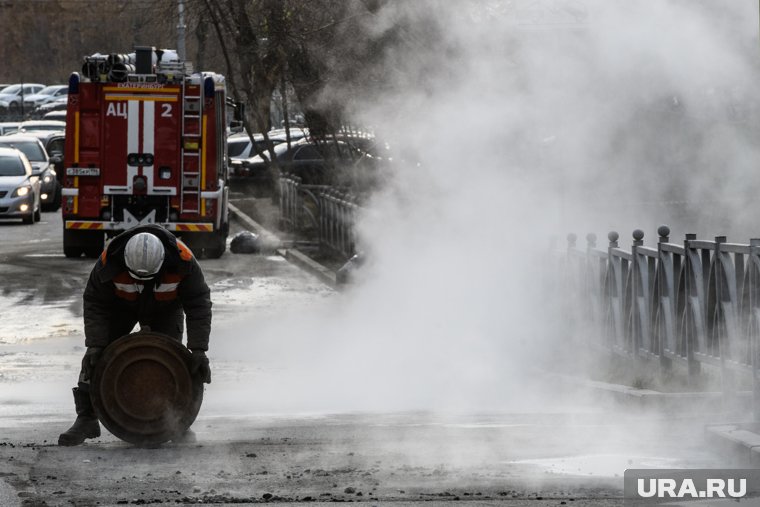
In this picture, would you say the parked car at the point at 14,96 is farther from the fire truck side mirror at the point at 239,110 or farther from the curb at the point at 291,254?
the fire truck side mirror at the point at 239,110

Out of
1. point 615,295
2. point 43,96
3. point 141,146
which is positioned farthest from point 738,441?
point 43,96

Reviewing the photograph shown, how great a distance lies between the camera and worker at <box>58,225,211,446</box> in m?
8.30

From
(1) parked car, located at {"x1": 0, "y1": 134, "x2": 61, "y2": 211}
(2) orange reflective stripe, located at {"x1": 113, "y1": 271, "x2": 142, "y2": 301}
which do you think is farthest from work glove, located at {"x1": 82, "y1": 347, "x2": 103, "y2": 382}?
(1) parked car, located at {"x1": 0, "y1": 134, "x2": 61, "y2": 211}

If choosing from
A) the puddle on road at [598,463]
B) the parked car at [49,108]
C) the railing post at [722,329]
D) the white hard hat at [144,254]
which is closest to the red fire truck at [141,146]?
the railing post at [722,329]

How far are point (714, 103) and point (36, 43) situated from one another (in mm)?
61475

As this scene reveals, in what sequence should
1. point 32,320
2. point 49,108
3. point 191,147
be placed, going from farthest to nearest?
point 49,108, point 191,147, point 32,320

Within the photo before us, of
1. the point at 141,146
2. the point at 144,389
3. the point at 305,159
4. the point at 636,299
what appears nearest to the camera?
the point at 144,389

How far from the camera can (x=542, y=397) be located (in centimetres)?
1101

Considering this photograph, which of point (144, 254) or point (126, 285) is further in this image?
point (126, 285)

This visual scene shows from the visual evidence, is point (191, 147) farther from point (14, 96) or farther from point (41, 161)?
point (14, 96)

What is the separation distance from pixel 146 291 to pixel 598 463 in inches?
104

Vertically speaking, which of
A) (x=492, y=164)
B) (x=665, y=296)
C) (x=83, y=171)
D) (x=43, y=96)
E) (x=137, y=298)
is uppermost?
(x=43, y=96)

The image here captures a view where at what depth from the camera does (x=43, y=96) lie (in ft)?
218

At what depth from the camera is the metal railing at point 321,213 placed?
21.8 meters
